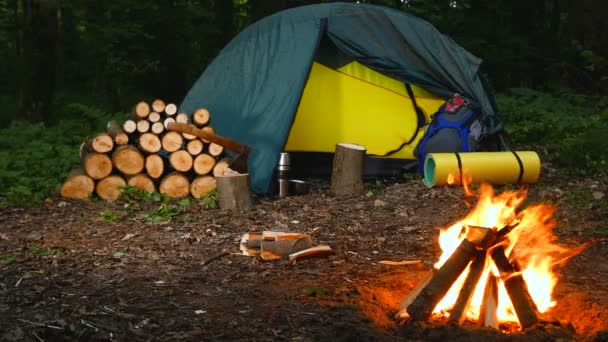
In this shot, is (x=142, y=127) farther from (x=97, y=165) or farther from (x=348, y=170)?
(x=348, y=170)

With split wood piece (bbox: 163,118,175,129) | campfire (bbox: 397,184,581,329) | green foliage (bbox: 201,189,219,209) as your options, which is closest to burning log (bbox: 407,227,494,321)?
campfire (bbox: 397,184,581,329)

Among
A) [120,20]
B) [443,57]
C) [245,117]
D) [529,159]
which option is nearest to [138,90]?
[120,20]

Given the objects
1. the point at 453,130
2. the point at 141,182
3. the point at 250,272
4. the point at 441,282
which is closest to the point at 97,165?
the point at 141,182

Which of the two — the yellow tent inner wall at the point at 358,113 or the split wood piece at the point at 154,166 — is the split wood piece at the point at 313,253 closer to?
the split wood piece at the point at 154,166

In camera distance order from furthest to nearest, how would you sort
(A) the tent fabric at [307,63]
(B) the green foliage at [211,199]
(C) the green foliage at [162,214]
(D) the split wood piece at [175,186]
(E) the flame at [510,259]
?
(A) the tent fabric at [307,63] → (D) the split wood piece at [175,186] → (B) the green foliage at [211,199] → (C) the green foliage at [162,214] → (E) the flame at [510,259]

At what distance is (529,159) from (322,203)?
2.23 meters

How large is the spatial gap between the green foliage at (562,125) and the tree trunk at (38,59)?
676 cm

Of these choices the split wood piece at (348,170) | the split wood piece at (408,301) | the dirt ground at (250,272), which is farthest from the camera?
the split wood piece at (348,170)

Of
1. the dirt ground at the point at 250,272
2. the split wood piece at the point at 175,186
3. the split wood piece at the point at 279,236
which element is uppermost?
the split wood piece at the point at 175,186

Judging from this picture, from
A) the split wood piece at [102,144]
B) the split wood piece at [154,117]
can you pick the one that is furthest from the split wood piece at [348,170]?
the split wood piece at [102,144]

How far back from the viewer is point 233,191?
6000mm

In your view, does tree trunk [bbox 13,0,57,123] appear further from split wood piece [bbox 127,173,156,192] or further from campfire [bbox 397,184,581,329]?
campfire [bbox 397,184,581,329]

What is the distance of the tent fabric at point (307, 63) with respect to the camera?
7129 millimetres

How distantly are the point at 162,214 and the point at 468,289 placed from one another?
328 cm
